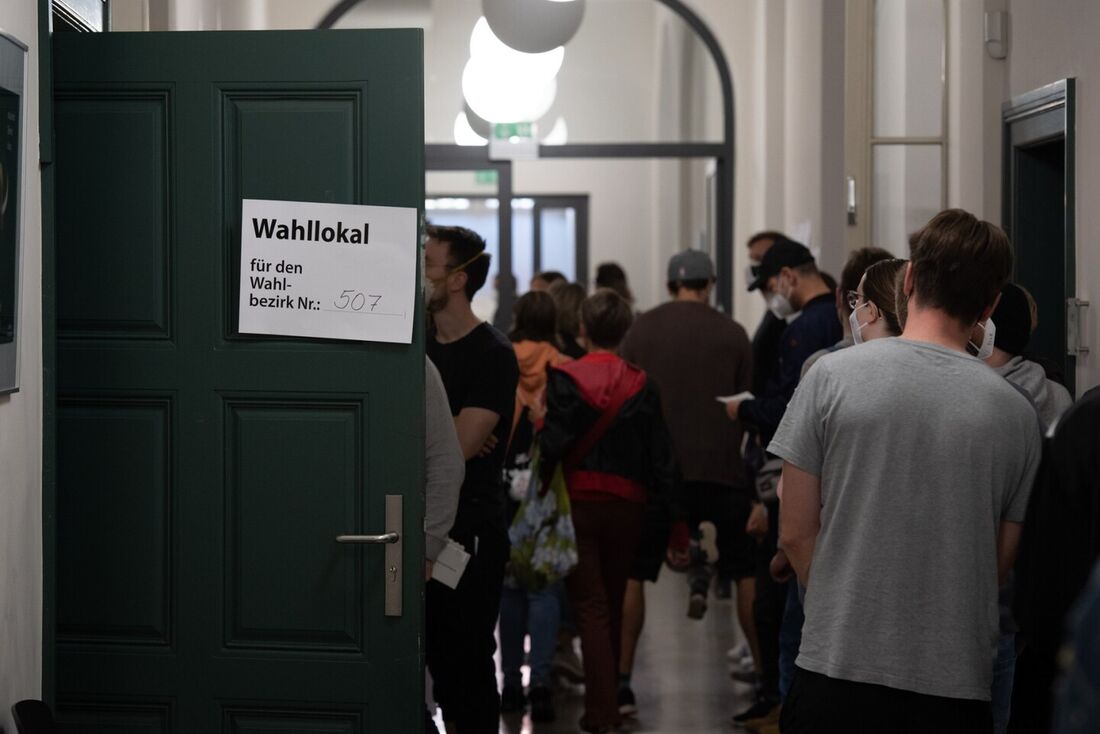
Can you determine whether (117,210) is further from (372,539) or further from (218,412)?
(372,539)

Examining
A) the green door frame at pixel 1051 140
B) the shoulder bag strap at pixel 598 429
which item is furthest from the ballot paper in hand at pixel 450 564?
the green door frame at pixel 1051 140

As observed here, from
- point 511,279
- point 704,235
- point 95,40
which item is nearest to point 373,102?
point 95,40

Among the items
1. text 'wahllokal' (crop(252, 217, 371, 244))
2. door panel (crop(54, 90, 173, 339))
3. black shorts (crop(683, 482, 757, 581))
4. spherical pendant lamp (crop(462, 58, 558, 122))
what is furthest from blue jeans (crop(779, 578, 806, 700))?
spherical pendant lamp (crop(462, 58, 558, 122))

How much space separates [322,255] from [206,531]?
1.95ft

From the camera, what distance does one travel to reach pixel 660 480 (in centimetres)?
447

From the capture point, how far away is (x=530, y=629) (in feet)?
15.9

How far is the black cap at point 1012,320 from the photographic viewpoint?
2.98 meters

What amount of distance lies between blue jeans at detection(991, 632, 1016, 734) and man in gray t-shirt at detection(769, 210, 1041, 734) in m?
0.10

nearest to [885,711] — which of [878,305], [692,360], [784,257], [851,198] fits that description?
[878,305]

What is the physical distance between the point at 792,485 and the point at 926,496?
0.23m

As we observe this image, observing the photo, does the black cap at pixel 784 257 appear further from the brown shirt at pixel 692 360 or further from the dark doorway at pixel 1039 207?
the brown shirt at pixel 692 360

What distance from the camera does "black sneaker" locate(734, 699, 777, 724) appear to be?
4676 millimetres

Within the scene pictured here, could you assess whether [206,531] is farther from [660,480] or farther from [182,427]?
[660,480]

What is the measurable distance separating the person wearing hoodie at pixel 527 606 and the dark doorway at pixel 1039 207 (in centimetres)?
162
